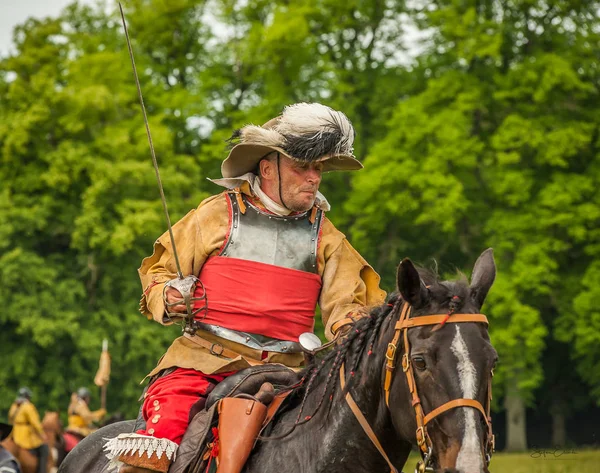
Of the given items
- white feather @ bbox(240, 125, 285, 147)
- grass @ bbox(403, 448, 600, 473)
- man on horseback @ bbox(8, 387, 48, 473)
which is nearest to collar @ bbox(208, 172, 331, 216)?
white feather @ bbox(240, 125, 285, 147)

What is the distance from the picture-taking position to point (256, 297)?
211 inches

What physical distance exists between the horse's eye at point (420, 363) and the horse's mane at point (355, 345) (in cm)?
31

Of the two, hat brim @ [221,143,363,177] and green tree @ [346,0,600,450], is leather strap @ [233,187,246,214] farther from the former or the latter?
green tree @ [346,0,600,450]

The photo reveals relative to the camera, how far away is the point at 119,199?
28.9m

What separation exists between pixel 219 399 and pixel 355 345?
77cm

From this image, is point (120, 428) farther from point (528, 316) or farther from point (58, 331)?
point (58, 331)

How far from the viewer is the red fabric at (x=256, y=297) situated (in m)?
5.35

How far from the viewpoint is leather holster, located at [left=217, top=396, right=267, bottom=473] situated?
4.72 m

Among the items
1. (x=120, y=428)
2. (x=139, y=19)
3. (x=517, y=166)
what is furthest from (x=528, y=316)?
(x=120, y=428)

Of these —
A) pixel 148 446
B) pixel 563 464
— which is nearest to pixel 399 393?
pixel 148 446

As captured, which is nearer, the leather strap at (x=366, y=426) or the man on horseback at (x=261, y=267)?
the leather strap at (x=366, y=426)

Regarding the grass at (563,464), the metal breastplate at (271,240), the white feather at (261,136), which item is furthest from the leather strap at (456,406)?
the grass at (563,464)

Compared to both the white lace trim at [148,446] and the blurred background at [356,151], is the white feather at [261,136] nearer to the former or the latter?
the white lace trim at [148,446]

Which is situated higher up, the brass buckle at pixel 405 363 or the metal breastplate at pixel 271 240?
the metal breastplate at pixel 271 240
